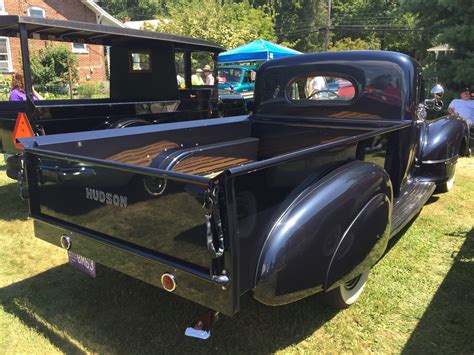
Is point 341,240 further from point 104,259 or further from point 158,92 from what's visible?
point 158,92

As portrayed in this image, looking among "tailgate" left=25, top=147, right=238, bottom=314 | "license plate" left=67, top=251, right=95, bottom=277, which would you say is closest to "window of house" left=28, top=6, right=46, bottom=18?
"tailgate" left=25, top=147, right=238, bottom=314

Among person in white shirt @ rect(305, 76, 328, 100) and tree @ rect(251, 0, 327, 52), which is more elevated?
tree @ rect(251, 0, 327, 52)

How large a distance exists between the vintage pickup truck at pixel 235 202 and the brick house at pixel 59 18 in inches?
668

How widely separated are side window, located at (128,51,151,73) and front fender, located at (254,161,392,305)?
4577 mm

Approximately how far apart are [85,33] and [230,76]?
8707mm

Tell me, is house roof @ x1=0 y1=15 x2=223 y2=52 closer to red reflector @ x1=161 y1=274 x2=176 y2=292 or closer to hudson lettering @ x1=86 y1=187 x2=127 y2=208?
hudson lettering @ x1=86 y1=187 x2=127 y2=208

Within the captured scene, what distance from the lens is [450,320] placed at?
290 cm

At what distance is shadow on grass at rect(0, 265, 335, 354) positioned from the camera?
8.64 ft

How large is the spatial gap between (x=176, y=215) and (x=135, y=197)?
0.97 ft

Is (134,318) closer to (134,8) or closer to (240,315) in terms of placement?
(240,315)

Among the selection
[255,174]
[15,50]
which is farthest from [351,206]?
[15,50]

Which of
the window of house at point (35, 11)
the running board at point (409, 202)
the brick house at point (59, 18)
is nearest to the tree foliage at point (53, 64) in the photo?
the brick house at point (59, 18)

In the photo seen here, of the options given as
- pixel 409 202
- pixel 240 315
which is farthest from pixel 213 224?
pixel 409 202

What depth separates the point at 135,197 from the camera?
224cm
